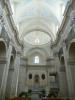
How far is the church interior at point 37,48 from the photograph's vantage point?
9.06 m

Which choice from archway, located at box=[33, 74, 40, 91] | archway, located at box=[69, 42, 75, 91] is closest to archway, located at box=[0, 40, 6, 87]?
archway, located at box=[69, 42, 75, 91]

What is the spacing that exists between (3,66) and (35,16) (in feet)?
30.9

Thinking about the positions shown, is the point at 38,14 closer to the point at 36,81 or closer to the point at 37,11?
the point at 37,11

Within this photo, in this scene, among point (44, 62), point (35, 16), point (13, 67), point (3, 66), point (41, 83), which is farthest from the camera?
point (44, 62)

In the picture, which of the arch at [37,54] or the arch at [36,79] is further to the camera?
the arch at [37,54]

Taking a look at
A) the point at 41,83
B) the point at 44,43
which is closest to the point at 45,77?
the point at 41,83

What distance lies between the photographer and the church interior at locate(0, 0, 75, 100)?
29.7 ft

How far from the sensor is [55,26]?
16594 millimetres

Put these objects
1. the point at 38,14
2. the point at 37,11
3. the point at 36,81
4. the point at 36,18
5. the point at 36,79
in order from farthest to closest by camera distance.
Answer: the point at 36,79 < the point at 36,81 < the point at 36,18 < the point at 38,14 < the point at 37,11

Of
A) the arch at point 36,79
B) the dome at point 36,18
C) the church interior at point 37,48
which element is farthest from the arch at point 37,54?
the dome at point 36,18

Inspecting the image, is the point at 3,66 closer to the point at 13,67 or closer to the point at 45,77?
the point at 13,67

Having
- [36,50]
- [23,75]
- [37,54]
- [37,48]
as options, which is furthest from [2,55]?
[37,54]

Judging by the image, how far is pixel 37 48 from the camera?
23141 millimetres

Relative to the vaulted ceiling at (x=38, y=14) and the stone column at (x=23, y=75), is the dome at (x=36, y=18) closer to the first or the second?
the vaulted ceiling at (x=38, y=14)
